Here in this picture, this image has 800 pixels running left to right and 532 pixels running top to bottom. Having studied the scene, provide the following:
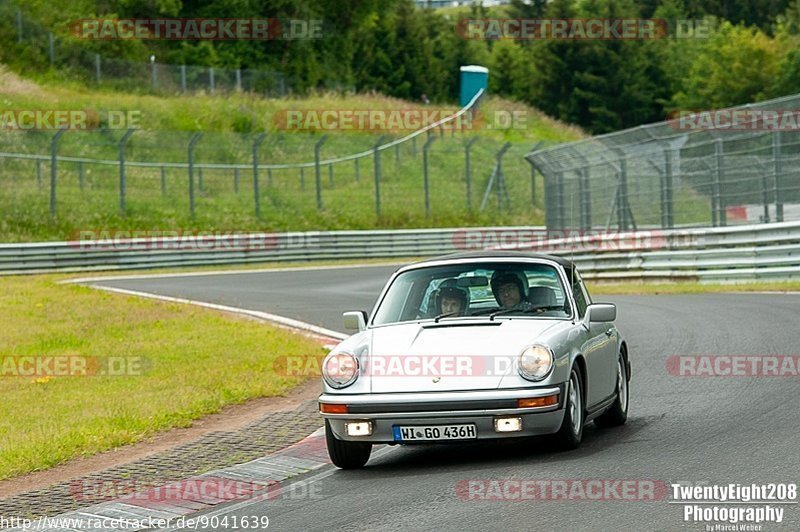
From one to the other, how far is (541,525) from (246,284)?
2249 cm

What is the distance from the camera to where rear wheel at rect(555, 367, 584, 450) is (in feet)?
28.4

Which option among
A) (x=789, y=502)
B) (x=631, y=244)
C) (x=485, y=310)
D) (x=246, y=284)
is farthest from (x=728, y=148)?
(x=789, y=502)

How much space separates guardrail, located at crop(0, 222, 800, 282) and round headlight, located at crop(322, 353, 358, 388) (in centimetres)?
1463

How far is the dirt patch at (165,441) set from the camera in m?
9.18

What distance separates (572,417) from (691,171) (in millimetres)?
18199

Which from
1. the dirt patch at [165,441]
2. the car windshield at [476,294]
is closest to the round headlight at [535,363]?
the car windshield at [476,294]

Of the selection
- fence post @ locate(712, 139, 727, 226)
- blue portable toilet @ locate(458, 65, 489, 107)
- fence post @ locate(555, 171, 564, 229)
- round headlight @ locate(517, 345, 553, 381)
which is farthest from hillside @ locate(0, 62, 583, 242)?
round headlight @ locate(517, 345, 553, 381)

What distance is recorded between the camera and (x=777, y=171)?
75.2ft

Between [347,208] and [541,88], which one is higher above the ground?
[541,88]

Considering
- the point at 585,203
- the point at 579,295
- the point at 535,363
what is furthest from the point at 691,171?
the point at 535,363

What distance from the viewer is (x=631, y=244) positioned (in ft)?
87.4

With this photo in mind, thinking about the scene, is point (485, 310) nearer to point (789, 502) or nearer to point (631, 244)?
point (789, 502)

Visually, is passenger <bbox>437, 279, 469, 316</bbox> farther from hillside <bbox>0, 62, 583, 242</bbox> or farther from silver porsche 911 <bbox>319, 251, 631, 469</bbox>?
hillside <bbox>0, 62, 583, 242</bbox>

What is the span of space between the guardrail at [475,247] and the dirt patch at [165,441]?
1186cm
